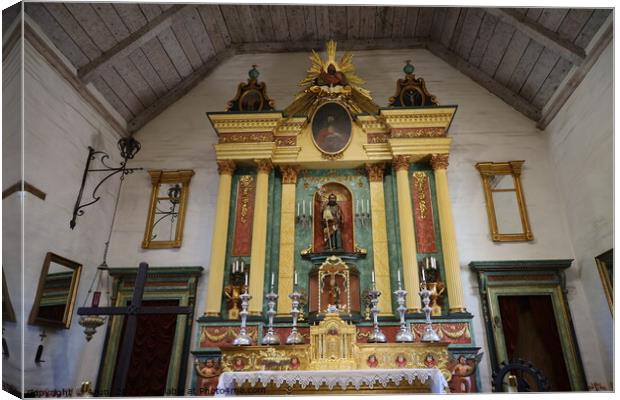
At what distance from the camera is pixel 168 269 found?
234 inches

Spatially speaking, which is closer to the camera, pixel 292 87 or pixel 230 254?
pixel 230 254

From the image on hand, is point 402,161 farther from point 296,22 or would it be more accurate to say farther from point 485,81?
point 296,22

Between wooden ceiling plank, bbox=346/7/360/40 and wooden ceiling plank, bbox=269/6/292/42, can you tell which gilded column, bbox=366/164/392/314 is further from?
wooden ceiling plank, bbox=269/6/292/42

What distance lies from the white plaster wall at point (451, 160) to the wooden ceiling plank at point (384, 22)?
1.05 ft

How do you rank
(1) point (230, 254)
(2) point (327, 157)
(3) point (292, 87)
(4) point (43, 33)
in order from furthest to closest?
1. (3) point (292, 87)
2. (2) point (327, 157)
3. (1) point (230, 254)
4. (4) point (43, 33)

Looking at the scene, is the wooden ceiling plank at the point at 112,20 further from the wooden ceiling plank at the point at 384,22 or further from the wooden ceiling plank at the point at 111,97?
the wooden ceiling plank at the point at 384,22

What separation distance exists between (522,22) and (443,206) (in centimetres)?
240

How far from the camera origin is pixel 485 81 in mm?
6945

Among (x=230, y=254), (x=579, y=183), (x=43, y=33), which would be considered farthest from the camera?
(x=230, y=254)

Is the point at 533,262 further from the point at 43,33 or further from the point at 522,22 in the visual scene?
the point at 43,33

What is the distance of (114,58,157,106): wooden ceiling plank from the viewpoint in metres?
6.24

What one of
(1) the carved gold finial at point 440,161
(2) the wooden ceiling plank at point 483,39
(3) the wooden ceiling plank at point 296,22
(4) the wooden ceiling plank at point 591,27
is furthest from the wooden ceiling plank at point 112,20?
(4) the wooden ceiling plank at point 591,27

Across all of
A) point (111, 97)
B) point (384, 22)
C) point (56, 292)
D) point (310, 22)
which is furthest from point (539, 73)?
point (56, 292)

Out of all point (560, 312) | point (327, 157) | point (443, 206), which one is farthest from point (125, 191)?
point (560, 312)
